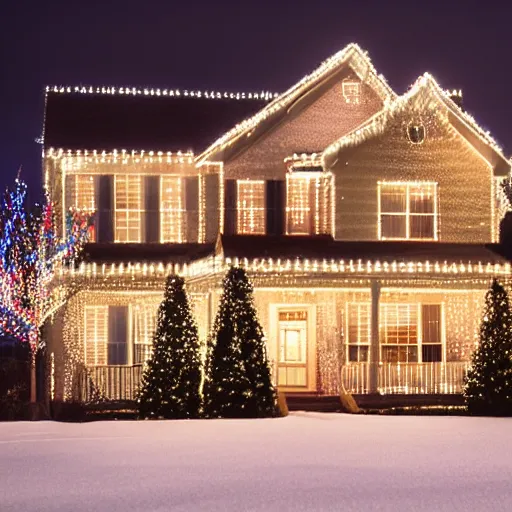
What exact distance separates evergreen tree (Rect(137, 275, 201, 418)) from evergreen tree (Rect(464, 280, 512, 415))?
617cm

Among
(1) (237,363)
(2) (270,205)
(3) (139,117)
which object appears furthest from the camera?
(3) (139,117)

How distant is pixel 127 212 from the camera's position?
29062 millimetres

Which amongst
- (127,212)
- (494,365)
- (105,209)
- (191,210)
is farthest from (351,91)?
(494,365)

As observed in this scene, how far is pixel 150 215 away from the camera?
95.4ft

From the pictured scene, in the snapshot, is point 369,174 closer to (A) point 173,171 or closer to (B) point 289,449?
(A) point 173,171

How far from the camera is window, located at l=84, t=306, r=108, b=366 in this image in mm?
29250

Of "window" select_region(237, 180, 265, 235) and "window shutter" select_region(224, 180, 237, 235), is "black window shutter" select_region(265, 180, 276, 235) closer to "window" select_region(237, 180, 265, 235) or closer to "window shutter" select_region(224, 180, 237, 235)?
Answer: "window" select_region(237, 180, 265, 235)

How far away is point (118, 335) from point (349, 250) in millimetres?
6830

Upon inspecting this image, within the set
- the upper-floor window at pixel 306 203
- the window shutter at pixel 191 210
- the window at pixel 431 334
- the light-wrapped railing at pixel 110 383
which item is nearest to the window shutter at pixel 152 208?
the window shutter at pixel 191 210

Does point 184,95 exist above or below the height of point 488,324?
above

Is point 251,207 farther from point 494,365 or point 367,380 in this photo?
point 494,365

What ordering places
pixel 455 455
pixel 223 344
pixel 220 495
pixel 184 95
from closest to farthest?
pixel 220 495
pixel 455 455
pixel 223 344
pixel 184 95

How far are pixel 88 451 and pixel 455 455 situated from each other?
5.66 metres

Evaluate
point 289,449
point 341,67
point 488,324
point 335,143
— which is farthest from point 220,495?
point 341,67
